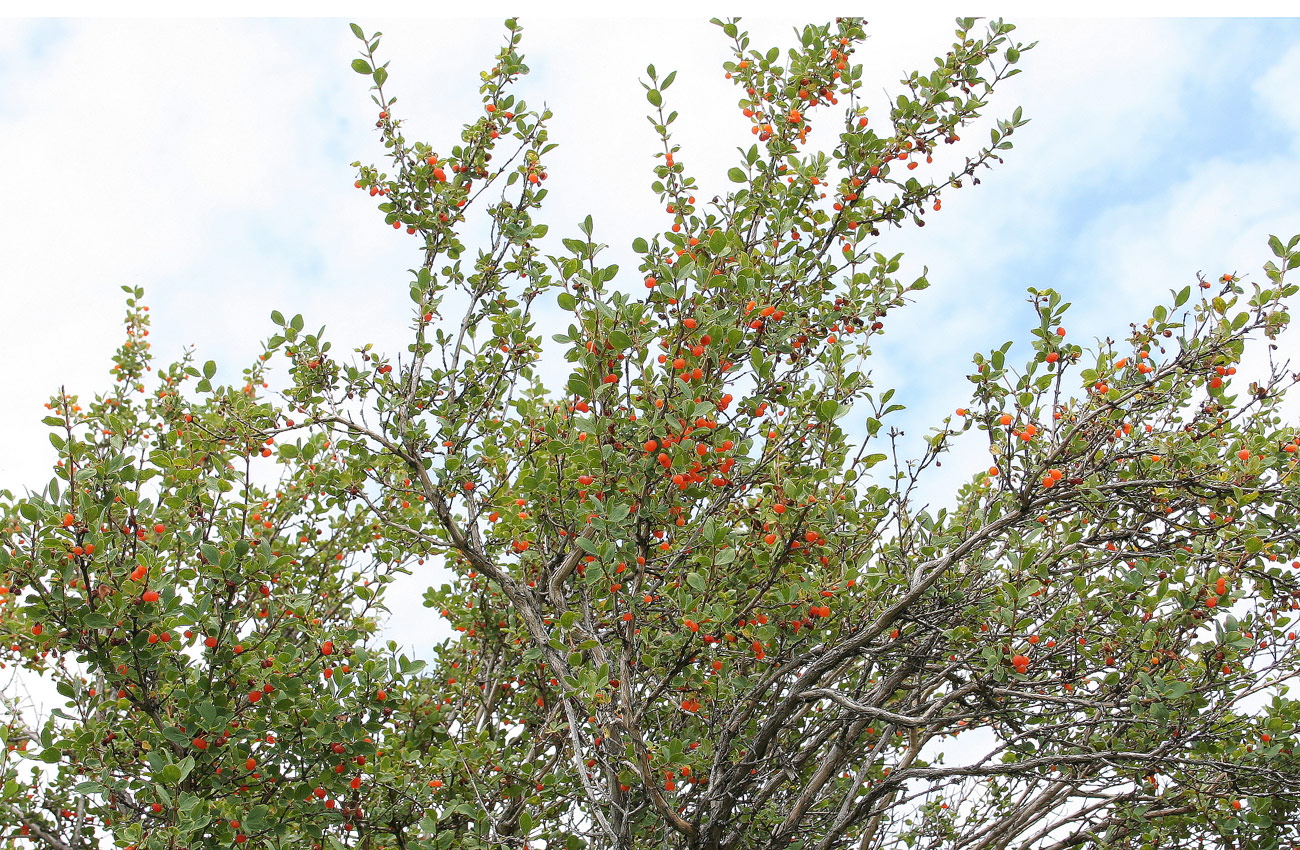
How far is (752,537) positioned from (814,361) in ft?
3.77

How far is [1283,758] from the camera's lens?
495cm

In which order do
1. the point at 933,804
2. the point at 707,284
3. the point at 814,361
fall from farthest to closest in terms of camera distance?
1. the point at 933,804
2. the point at 814,361
3. the point at 707,284

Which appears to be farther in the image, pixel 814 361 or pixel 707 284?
pixel 814 361

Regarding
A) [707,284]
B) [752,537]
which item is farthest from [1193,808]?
[707,284]

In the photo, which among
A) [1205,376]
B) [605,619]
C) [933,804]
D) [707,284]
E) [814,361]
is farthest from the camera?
[933,804]

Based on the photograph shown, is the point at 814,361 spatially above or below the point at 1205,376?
above

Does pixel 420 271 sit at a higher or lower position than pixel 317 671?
higher

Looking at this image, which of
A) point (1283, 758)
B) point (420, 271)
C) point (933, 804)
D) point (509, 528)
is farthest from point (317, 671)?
point (1283, 758)

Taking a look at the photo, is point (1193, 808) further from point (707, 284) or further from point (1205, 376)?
point (707, 284)

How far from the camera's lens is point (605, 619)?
5801 mm

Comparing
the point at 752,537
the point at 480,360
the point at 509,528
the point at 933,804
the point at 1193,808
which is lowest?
the point at 1193,808

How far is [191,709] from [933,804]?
5.46 meters

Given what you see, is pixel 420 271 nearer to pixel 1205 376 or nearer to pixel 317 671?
pixel 317 671

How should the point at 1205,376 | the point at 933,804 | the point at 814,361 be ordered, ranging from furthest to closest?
the point at 933,804
the point at 814,361
the point at 1205,376
